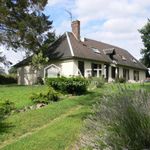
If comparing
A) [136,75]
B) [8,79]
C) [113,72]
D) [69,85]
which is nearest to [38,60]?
[113,72]

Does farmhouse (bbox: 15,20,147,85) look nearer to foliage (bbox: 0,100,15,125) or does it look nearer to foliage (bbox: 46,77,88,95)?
foliage (bbox: 46,77,88,95)

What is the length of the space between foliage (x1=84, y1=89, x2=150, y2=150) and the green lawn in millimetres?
642

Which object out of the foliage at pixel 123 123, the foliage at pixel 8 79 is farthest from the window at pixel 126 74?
the foliage at pixel 123 123

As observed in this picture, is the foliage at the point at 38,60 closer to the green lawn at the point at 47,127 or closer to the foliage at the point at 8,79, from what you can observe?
the foliage at the point at 8,79

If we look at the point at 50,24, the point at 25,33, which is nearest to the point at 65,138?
the point at 25,33

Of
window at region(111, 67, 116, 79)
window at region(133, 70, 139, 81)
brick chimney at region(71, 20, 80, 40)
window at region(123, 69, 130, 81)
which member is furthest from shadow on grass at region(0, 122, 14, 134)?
window at region(133, 70, 139, 81)

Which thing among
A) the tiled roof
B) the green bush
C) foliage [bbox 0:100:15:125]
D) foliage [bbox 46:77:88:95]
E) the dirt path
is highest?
the tiled roof

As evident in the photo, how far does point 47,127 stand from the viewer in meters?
11.6

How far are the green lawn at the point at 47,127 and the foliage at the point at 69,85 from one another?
3438 millimetres

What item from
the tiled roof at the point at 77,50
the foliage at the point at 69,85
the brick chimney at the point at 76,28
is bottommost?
the foliage at the point at 69,85

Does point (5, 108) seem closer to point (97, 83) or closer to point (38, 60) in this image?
point (97, 83)

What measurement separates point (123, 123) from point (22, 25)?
99.8ft

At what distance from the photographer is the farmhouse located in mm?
35500

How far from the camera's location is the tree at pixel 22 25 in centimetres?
3581
